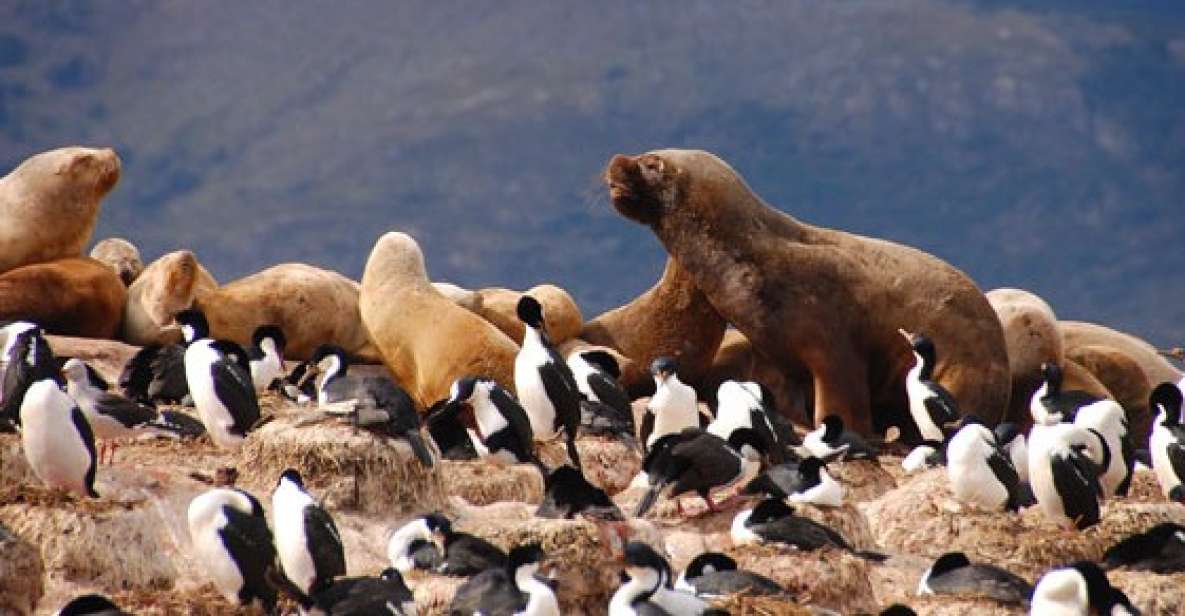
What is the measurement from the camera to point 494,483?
58.3 ft

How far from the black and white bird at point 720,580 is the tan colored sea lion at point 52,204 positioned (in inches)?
572

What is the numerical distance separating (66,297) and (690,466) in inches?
442

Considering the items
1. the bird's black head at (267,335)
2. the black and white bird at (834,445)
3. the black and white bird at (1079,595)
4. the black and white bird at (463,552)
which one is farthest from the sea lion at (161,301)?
the black and white bird at (1079,595)

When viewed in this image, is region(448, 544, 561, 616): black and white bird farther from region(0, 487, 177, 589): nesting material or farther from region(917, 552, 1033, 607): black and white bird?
region(917, 552, 1033, 607): black and white bird

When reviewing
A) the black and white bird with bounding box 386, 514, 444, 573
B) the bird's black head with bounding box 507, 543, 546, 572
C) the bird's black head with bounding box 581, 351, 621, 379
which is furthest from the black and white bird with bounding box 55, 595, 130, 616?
the bird's black head with bounding box 581, 351, 621, 379

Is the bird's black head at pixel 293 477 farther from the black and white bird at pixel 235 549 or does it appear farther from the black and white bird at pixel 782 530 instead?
the black and white bird at pixel 782 530

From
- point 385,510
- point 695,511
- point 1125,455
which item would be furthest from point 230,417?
point 1125,455

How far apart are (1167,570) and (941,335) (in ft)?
31.5

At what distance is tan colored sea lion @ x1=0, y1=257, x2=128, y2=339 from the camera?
2553 centimetres

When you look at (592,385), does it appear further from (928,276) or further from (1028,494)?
(928,276)

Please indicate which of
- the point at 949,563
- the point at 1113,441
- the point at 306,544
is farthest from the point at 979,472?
the point at 306,544

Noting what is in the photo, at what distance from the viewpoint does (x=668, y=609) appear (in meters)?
13.0

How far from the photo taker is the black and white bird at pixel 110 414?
17656 millimetres

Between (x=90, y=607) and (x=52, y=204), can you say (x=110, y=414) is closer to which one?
(x=90, y=607)
